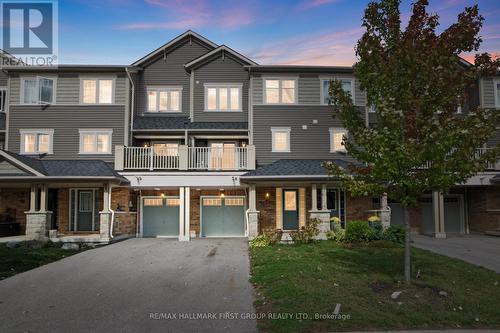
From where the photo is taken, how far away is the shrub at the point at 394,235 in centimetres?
1499

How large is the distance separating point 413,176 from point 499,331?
3.14 meters

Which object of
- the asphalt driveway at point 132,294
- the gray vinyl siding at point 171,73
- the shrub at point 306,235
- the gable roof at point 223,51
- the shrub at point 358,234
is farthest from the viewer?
the gray vinyl siding at point 171,73

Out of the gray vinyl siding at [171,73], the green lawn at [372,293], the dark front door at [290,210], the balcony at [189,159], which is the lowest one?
the green lawn at [372,293]

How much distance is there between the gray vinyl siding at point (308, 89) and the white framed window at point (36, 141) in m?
10.3

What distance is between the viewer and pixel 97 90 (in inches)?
776

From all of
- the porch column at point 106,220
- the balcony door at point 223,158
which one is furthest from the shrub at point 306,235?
the porch column at point 106,220

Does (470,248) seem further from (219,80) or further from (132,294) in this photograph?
(219,80)

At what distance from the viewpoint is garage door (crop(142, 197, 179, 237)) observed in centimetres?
1934

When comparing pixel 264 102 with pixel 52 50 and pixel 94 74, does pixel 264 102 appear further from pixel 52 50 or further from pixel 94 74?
pixel 52 50

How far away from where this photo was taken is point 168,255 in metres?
13.4

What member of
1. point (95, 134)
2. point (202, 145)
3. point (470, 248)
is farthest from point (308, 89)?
point (95, 134)

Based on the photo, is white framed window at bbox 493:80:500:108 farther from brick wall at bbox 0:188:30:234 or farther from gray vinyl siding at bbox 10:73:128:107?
brick wall at bbox 0:188:30:234

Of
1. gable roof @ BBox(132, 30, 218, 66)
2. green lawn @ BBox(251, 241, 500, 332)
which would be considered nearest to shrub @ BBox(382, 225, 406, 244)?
green lawn @ BBox(251, 241, 500, 332)

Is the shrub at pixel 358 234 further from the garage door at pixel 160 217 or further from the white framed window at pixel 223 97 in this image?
the white framed window at pixel 223 97
